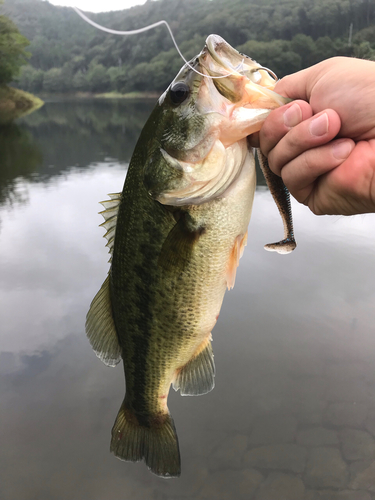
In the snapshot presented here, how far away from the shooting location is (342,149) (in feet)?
4.54

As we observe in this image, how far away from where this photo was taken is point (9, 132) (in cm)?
2428

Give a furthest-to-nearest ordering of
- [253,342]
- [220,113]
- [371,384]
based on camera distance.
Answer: [253,342] < [371,384] < [220,113]

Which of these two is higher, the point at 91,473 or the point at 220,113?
the point at 220,113

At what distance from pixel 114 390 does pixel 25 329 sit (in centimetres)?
190

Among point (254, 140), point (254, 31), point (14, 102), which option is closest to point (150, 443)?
point (254, 140)

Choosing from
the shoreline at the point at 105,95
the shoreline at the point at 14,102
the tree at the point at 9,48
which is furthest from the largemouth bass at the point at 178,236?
the shoreline at the point at 105,95

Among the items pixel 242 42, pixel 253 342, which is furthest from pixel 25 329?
pixel 242 42

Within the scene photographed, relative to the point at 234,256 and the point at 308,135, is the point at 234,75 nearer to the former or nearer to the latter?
the point at 308,135

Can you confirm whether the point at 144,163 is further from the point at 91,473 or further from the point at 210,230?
the point at 91,473

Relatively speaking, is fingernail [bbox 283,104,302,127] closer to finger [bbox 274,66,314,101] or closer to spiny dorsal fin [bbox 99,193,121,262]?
finger [bbox 274,66,314,101]

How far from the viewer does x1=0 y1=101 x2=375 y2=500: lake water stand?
129 inches

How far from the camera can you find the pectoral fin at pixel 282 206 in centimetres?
158

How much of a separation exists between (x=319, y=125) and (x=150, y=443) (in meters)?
1.94

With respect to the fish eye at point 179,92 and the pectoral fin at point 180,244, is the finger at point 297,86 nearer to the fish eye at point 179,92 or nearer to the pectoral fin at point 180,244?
the fish eye at point 179,92
